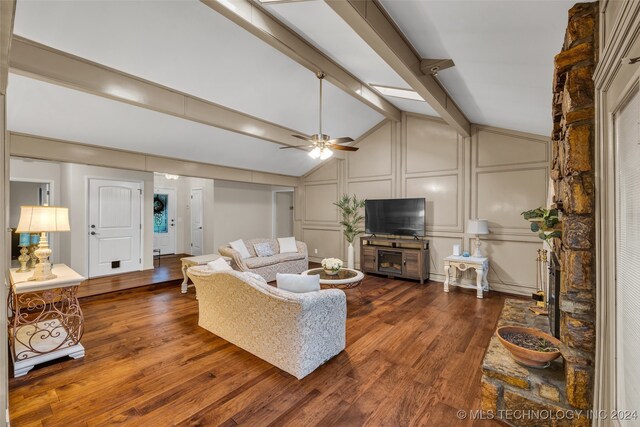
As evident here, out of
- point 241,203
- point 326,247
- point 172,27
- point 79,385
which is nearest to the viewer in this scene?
point 79,385

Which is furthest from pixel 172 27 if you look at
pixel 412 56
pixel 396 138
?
pixel 396 138

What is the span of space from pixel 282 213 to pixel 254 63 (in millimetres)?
5875

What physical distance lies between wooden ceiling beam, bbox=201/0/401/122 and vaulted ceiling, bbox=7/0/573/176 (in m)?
0.02

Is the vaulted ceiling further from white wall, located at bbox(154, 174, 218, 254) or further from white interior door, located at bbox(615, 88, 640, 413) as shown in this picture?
white wall, located at bbox(154, 174, 218, 254)

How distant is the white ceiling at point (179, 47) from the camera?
229cm

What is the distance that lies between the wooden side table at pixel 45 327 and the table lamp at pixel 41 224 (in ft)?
0.38

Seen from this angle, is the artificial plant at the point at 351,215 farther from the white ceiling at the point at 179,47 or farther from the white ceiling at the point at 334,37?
the white ceiling at the point at 334,37

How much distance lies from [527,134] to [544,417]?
4.40 m

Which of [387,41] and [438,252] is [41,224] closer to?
[387,41]

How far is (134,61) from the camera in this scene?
2879 millimetres

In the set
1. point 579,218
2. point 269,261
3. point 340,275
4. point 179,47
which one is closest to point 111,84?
point 179,47

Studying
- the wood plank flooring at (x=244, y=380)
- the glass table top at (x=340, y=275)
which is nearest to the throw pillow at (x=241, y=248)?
the glass table top at (x=340, y=275)

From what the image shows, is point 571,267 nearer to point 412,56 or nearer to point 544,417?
point 544,417

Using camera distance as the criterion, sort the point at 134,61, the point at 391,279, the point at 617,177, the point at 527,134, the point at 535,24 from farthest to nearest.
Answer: the point at 391,279
the point at 527,134
the point at 134,61
the point at 535,24
the point at 617,177
